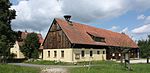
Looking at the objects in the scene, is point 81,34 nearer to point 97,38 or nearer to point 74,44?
point 97,38

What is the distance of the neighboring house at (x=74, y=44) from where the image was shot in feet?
154

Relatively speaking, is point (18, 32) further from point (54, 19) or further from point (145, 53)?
point (145, 53)

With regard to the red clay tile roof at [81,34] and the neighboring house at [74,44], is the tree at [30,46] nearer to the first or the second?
the neighboring house at [74,44]

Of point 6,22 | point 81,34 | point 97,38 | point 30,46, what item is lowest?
point 30,46

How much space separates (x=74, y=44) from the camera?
1817 inches

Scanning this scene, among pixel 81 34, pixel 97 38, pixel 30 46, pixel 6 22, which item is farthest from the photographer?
pixel 30 46

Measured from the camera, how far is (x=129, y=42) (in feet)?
232

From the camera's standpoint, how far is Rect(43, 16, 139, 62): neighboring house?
46.9 m

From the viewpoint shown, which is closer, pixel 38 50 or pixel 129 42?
pixel 38 50

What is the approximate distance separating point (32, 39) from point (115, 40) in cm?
1939

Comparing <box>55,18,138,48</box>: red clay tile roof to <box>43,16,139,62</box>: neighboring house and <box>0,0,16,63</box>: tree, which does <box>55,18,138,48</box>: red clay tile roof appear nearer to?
<box>43,16,139,62</box>: neighboring house

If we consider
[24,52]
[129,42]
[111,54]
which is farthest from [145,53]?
[24,52]

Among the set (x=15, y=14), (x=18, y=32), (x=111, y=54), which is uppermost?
(x=15, y=14)

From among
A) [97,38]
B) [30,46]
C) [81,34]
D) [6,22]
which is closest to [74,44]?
[81,34]
